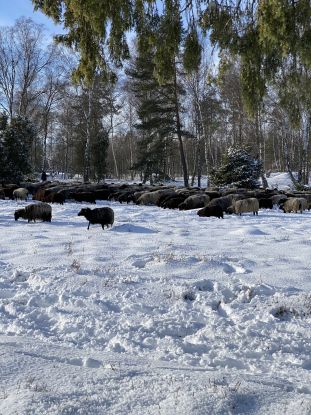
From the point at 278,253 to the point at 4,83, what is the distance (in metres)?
31.7

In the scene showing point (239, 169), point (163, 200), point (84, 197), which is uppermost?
point (239, 169)

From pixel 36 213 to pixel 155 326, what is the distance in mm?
7375

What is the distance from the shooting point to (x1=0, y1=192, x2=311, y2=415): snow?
2602 mm

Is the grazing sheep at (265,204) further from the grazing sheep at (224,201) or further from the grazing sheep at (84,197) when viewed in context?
the grazing sheep at (84,197)

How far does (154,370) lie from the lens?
9.93 ft

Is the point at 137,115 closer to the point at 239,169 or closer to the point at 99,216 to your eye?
the point at 239,169

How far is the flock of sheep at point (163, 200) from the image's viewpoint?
34.9 ft

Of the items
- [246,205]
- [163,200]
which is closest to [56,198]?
[163,200]

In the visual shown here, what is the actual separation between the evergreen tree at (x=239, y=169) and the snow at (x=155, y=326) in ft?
57.5

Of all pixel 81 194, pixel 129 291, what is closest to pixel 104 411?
pixel 129 291

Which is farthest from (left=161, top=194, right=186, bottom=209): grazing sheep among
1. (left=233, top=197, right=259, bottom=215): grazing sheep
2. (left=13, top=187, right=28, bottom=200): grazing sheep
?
(left=13, top=187, right=28, bottom=200): grazing sheep

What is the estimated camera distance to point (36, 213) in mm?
10602

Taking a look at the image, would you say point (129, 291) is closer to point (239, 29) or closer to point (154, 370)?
point (154, 370)

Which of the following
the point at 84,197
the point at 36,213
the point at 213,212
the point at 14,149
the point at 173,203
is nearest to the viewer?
the point at 36,213
